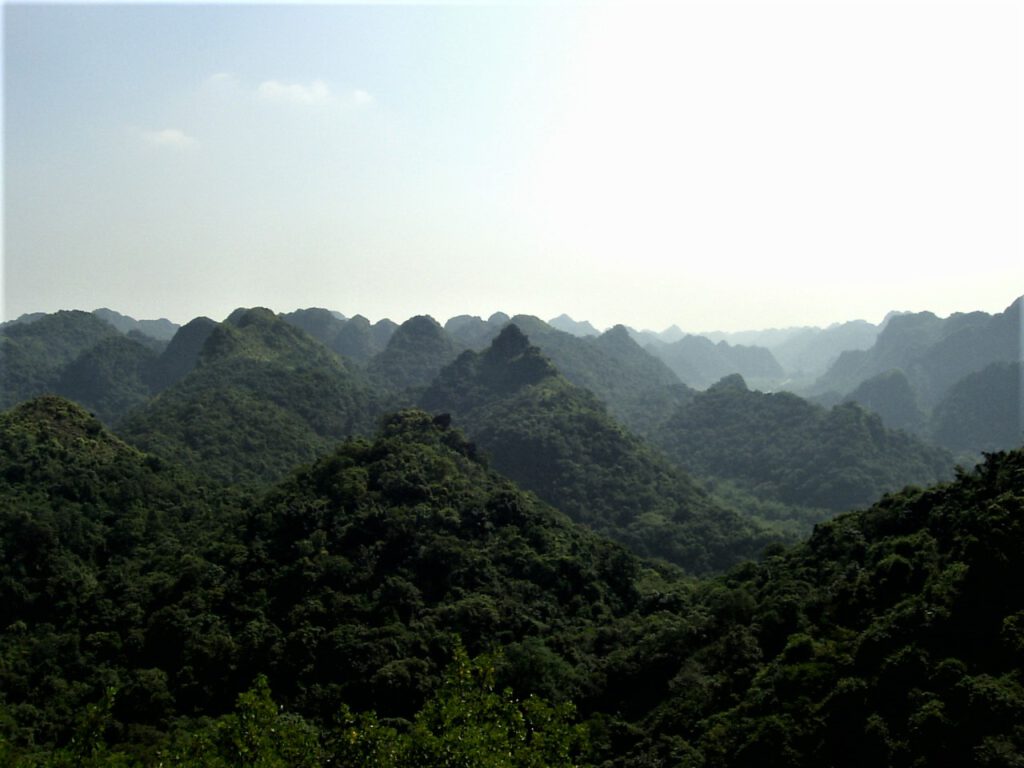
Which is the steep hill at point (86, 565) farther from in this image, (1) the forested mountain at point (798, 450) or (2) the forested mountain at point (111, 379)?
(1) the forested mountain at point (798, 450)

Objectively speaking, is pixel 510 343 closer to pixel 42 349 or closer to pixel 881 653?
pixel 42 349

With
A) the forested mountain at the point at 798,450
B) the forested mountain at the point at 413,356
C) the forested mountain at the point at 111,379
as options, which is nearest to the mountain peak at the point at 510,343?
the forested mountain at the point at 798,450

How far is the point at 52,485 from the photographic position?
38.4 m

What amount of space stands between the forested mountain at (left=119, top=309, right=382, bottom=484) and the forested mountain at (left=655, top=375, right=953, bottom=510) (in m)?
43.4

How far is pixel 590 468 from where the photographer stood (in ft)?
228

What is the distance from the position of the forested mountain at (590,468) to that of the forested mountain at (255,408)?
14.9 metres

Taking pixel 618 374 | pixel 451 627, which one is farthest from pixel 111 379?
pixel 451 627

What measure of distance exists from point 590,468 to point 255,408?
33.8 metres

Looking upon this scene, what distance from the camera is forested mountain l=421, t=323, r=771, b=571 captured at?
59.0 meters

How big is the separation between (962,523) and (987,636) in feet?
21.4

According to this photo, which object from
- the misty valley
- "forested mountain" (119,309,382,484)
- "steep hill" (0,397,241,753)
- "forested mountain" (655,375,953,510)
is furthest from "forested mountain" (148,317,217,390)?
"forested mountain" (655,375,953,510)

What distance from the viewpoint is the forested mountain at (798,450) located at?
7888 centimetres

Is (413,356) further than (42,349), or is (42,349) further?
(413,356)

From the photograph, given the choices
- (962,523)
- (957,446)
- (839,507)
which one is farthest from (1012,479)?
(957,446)
